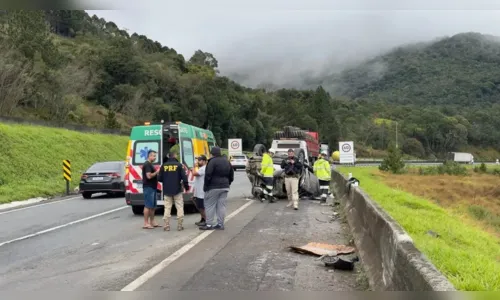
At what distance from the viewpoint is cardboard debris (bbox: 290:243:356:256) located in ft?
28.0

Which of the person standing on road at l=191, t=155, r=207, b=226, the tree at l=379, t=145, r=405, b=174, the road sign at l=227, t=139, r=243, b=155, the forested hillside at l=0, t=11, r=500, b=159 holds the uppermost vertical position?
the forested hillside at l=0, t=11, r=500, b=159

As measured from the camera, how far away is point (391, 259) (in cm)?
553

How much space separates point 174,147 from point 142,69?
58.9m

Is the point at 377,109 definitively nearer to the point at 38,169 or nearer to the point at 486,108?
the point at 486,108

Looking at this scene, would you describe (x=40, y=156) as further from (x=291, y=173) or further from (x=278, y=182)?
(x=291, y=173)

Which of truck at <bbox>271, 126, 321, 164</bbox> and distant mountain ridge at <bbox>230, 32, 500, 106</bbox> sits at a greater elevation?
distant mountain ridge at <bbox>230, 32, 500, 106</bbox>

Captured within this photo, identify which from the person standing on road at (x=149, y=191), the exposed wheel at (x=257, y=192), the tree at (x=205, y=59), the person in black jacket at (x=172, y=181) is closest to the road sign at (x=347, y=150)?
the exposed wheel at (x=257, y=192)

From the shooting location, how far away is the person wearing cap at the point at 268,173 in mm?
17250

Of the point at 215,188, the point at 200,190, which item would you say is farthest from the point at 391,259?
the point at 200,190

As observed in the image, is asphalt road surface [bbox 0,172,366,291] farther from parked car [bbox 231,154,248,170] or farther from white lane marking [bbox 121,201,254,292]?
parked car [bbox 231,154,248,170]

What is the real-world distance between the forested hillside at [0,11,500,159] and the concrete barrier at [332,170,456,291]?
9.49 m

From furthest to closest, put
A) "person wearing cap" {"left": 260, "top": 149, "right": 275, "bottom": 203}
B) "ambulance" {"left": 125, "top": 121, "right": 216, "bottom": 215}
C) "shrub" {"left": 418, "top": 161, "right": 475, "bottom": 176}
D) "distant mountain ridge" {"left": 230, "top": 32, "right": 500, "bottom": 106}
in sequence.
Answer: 1. "distant mountain ridge" {"left": 230, "top": 32, "right": 500, "bottom": 106}
2. "shrub" {"left": 418, "top": 161, "right": 475, "bottom": 176}
3. "person wearing cap" {"left": 260, "top": 149, "right": 275, "bottom": 203}
4. "ambulance" {"left": 125, "top": 121, "right": 216, "bottom": 215}

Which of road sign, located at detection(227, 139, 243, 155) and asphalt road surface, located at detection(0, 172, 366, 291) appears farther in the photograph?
road sign, located at detection(227, 139, 243, 155)

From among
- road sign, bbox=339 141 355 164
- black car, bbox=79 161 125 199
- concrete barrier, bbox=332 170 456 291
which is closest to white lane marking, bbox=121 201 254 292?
concrete barrier, bbox=332 170 456 291
